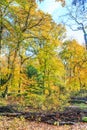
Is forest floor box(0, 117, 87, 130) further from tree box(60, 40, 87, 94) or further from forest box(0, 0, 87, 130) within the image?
tree box(60, 40, 87, 94)

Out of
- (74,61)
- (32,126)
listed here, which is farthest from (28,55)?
(32,126)

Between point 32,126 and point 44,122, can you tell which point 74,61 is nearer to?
point 44,122

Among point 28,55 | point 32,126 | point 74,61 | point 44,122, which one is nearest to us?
point 32,126

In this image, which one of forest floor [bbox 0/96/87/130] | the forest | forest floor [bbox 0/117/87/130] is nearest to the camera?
forest floor [bbox 0/117/87/130]

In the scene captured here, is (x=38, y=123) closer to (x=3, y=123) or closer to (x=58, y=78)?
(x=3, y=123)

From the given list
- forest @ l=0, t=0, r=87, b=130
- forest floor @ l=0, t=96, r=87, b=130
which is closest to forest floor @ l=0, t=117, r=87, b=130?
forest floor @ l=0, t=96, r=87, b=130

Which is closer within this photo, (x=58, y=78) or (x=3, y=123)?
(x=3, y=123)

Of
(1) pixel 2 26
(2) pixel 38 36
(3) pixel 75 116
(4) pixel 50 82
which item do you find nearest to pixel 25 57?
(4) pixel 50 82

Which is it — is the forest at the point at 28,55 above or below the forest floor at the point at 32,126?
above

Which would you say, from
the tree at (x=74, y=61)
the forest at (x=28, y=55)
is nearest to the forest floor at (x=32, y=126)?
the forest at (x=28, y=55)

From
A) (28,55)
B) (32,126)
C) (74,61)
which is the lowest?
(32,126)

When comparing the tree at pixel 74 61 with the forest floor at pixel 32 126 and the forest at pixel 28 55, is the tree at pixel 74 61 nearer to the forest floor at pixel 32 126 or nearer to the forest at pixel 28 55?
the forest at pixel 28 55

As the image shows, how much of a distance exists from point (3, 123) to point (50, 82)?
1998cm

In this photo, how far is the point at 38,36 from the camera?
22109 mm
